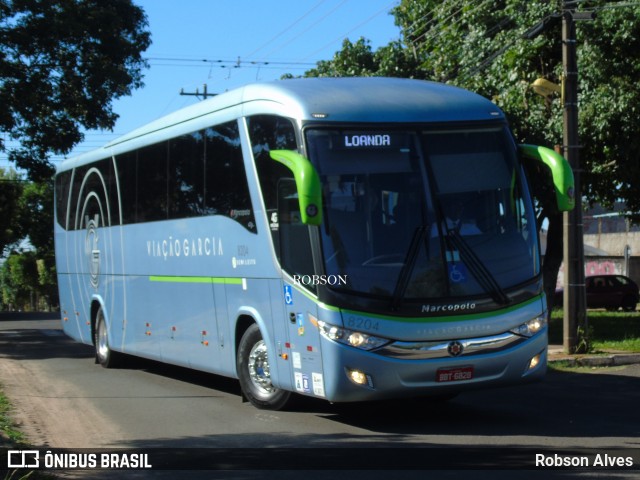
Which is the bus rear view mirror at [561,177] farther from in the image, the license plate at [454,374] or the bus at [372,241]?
the license plate at [454,374]

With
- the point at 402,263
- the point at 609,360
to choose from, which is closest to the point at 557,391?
the point at 609,360

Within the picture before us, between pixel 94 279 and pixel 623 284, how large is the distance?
1269 inches

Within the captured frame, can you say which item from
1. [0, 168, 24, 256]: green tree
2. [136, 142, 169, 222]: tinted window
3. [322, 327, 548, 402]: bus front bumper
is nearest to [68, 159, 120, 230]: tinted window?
[136, 142, 169, 222]: tinted window

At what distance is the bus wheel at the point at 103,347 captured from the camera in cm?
1720

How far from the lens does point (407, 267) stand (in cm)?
946

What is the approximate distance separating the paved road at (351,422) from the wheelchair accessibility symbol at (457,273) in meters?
1.49

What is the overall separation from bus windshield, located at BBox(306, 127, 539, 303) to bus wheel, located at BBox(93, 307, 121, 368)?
862 centimetres

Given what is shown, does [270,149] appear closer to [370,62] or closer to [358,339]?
[358,339]

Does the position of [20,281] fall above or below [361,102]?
below

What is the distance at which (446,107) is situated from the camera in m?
10.3

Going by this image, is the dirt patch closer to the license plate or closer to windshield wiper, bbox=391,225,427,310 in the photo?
windshield wiper, bbox=391,225,427,310

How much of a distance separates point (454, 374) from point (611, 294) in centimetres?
3670

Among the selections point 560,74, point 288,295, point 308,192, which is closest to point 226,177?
point 288,295

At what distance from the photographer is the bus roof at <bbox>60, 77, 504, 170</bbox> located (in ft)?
32.7
